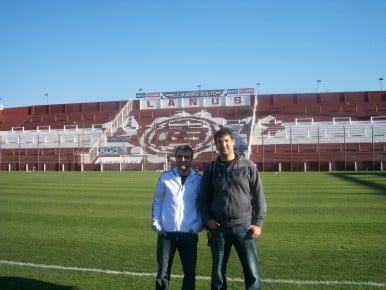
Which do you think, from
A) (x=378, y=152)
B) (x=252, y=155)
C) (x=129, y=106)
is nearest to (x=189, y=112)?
(x=129, y=106)

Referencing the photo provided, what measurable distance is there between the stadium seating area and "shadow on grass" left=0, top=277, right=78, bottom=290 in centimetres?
3520

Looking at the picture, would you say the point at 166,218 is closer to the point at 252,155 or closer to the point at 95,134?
the point at 252,155

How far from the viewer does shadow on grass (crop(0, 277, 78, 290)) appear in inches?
207

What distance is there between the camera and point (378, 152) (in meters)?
40.2

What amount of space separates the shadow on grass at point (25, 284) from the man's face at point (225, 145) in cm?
264

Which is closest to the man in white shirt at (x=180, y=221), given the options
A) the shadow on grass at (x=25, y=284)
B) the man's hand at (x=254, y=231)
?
the man's hand at (x=254, y=231)

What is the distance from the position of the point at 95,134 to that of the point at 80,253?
1805 inches

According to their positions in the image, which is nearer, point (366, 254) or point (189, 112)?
point (366, 254)

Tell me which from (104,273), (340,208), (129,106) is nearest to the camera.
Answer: (104,273)

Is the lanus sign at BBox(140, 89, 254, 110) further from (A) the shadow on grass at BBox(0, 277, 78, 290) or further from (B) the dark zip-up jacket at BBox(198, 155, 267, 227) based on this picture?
(B) the dark zip-up jacket at BBox(198, 155, 267, 227)

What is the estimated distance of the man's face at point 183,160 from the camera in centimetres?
451

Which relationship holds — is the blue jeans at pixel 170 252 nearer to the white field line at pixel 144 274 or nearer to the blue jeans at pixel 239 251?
the blue jeans at pixel 239 251

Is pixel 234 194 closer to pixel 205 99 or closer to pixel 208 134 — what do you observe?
pixel 208 134

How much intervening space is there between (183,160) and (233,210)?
75 cm
